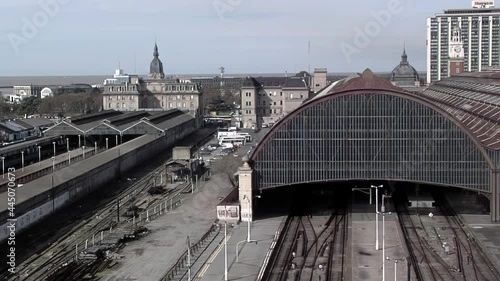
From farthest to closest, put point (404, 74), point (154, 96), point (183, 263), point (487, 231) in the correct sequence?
point (404, 74) < point (154, 96) < point (487, 231) < point (183, 263)

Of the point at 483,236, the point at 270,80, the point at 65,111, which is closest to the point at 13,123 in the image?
the point at 270,80

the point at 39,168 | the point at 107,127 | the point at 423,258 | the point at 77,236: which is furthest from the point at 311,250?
the point at 107,127

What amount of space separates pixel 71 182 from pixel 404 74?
379 ft

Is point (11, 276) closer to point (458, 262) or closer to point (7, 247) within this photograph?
point (7, 247)

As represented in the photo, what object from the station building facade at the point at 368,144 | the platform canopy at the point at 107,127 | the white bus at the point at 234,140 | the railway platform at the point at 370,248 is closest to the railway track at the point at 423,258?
the railway platform at the point at 370,248

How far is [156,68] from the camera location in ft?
553

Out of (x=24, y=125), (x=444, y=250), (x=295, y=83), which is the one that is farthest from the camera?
(x=295, y=83)

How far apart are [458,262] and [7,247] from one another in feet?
91.7

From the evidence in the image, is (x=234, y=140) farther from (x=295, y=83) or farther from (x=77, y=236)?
(x=77, y=236)

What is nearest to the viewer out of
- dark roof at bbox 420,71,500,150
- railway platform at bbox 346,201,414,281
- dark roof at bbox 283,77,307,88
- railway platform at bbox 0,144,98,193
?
railway platform at bbox 346,201,414,281

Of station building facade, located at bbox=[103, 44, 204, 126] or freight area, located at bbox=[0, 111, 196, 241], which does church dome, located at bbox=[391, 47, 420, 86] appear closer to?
station building facade, located at bbox=[103, 44, 204, 126]

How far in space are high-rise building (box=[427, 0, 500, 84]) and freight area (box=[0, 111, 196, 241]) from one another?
11646 centimetres

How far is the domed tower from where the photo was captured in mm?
166000

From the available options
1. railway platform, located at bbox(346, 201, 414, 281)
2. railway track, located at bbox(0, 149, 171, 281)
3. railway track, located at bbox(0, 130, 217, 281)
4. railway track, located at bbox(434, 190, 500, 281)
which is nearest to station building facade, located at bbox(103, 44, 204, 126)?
railway track, located at bbox(0, 130, 217, 281)
